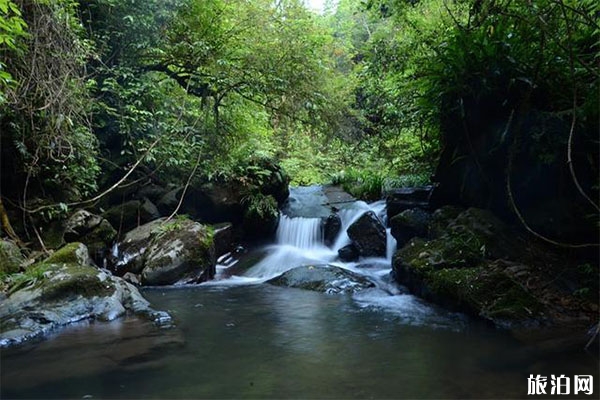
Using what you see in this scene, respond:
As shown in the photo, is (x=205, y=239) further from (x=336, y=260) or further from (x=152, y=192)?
(x=336, y=260)

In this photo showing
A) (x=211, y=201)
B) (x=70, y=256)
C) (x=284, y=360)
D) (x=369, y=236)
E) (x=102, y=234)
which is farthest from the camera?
(x=211, y=201)

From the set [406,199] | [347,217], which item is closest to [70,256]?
[347,217]

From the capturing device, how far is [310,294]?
20.4 ft

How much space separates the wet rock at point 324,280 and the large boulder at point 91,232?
2981mm

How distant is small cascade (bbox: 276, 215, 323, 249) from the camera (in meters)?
9.13

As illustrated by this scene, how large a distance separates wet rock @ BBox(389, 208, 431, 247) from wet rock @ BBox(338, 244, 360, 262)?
1079 millimetres

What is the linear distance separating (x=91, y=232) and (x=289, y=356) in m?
5.24

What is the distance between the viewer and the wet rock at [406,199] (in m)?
8.24

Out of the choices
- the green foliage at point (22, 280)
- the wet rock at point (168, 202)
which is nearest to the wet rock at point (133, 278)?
the green foliage at point (22, 280)

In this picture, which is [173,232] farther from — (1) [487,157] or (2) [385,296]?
(1) [487,157]

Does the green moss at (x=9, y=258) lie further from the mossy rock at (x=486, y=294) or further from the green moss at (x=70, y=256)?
the mossy rock at (x=486, y=294)

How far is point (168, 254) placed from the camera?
23.2ft

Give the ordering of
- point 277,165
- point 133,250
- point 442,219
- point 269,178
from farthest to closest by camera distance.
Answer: point 277,165 < point 269,178 < point 133,250 < point 442,219

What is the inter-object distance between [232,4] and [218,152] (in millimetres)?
3120
